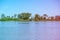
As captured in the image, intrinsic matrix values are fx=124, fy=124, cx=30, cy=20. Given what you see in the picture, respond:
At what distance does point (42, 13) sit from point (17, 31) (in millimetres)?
478

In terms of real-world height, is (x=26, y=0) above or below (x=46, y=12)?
above

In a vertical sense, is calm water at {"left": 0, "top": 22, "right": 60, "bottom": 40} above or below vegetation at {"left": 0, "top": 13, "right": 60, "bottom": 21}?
below

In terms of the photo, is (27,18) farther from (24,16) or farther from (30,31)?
(30,31)

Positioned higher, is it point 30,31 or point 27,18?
point 27,18

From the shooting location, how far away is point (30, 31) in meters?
1.91

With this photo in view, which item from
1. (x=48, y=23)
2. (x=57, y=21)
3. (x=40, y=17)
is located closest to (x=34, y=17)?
(x=40, y=17)

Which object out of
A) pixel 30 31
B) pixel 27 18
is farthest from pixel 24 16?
pixel 30 31

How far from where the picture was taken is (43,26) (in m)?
1.95

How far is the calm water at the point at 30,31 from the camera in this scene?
186 cm

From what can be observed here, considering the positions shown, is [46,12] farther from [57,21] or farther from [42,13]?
[57,21]

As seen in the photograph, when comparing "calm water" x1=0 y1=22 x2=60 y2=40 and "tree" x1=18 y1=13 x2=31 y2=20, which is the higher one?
"tree" x1=18 y1=13 x2=31 y2=20

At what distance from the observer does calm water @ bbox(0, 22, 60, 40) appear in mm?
1860

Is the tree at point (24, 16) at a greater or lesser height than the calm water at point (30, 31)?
greater

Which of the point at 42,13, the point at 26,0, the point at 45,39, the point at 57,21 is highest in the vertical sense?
the point at 26,0
